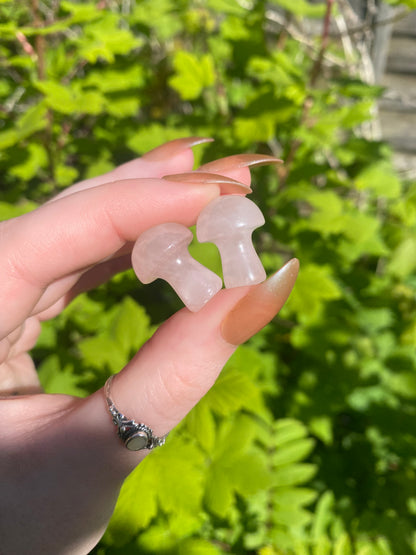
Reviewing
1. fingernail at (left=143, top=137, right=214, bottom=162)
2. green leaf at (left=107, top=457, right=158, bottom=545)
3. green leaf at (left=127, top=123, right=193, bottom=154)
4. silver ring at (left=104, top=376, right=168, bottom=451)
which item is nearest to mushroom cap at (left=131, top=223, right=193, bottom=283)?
silver ring at (left=104, top=376, right=168, bottom=451)

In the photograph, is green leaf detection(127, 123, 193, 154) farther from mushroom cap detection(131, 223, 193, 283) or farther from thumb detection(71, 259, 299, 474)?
thumb detection(71, 259, 299, 474)

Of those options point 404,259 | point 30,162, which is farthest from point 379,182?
point 30,162

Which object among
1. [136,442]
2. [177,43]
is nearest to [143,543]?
[136,442]

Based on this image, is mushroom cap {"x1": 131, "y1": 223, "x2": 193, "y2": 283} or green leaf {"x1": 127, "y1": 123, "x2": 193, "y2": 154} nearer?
mushroom cap {"x1": 131, "y1": 223, "x2": 193, "y2": 283}

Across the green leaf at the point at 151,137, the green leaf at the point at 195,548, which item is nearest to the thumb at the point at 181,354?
the green leaf at the point at 195,548

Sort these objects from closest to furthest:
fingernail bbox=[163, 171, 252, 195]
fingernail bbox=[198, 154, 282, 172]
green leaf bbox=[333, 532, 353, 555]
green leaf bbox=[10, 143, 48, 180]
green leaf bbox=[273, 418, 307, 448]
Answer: fingernail bbox=[163, 171, 252, 195] < fingernail bbox=[198, 154, 282, 172] < green leaf bbox=[333, 532, 353, 555] < green leaf bbox=[273, 418, 307, 448] < green leaf bbox=[10, 143, 48, 180]

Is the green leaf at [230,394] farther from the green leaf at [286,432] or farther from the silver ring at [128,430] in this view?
the green leaf at [286,432]
